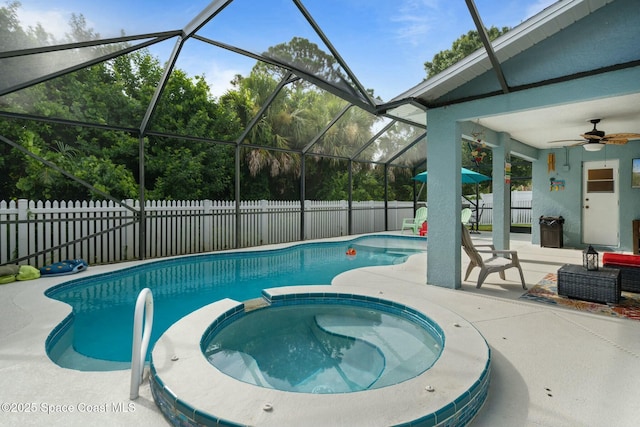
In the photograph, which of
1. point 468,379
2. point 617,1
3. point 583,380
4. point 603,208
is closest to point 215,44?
point 617,1

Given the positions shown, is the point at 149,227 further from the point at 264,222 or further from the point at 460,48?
the point at 460,48

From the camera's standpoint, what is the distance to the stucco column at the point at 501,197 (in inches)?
276

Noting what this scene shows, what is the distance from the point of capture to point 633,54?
149 inches

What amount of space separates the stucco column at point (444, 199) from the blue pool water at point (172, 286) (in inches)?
72.9

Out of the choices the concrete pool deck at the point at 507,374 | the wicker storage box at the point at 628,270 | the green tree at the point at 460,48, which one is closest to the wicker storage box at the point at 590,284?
the wicker storage box at the point at 628,270

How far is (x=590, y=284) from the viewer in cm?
451

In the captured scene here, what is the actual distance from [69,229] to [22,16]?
Answer: 3.90 m

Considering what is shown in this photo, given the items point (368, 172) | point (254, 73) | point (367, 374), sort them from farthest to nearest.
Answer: point (368, 172) < point (254, 73) < point (367, 374)

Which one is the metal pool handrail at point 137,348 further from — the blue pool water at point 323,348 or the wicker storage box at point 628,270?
the wicker storage box at point 628,270

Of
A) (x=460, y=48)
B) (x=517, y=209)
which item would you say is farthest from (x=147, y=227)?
(x=460, y=48)

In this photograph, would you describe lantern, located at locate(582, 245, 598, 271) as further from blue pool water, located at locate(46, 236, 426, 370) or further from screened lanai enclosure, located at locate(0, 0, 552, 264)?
blue pool water, located at locate(46, 236, 426, 370)

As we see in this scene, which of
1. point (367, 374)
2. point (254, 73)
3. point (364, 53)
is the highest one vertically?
point (254, 73)

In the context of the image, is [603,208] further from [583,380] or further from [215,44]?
[215,44]

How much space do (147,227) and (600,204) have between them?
1151cm
